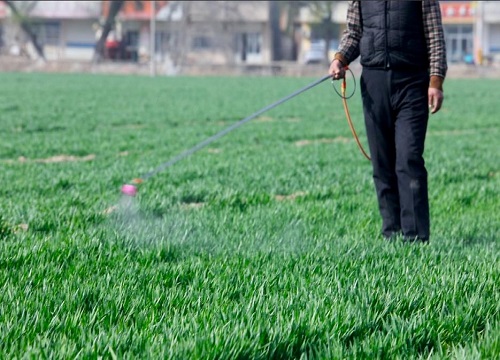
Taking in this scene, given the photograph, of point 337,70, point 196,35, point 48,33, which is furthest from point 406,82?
point 48,33

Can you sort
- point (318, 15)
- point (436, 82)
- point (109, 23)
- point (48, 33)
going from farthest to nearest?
point (48, 33), point (318, 15), point (109, 23), point (436, 82)

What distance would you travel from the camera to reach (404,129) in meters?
6.06

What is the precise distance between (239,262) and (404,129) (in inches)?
66.0

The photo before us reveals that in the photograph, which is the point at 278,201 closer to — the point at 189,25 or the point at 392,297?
the point at 392,297

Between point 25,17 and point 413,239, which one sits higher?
point 25,17

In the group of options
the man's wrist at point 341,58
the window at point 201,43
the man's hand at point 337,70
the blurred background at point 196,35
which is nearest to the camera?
the man's hand at point 337,70

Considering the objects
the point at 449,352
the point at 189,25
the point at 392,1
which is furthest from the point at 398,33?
the point at 189,25

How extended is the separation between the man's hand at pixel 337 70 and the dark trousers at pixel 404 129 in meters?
0.16

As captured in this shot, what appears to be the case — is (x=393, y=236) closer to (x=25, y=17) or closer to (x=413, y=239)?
(x=413, y=239)

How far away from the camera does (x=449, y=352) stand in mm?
3572

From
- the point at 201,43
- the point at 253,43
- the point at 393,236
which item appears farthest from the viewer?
the point at 253,43

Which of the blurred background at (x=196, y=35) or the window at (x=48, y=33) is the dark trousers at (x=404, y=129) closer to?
the blurred background at (x=196, y=35)

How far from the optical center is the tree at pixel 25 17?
2502 inches

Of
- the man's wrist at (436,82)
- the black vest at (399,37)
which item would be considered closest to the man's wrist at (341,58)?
the black vest at (399,37)
